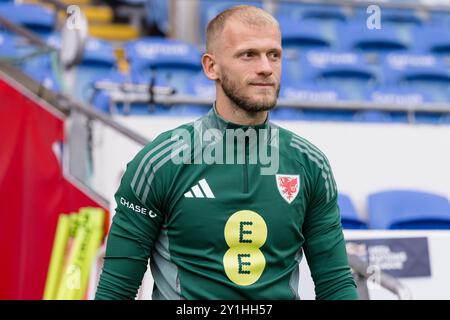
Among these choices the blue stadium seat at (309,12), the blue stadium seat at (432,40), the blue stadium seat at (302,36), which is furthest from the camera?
the blue stadium seat at (309,12)

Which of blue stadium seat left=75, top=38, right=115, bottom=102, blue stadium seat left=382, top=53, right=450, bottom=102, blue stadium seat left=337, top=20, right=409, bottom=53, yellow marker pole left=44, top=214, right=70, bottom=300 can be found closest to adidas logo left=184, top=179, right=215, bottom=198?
yellow marker pole left=44, top=214, right=70, bottom=300

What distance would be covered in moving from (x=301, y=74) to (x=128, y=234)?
5.50 meters

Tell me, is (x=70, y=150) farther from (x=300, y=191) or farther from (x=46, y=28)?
(x=46, y=28)

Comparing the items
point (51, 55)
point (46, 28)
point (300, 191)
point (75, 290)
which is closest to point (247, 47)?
point (300, 191)

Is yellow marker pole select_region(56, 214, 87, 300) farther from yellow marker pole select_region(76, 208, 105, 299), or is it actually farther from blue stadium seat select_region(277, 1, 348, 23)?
blue stadium seat select_region(277, 1, 348, 23)

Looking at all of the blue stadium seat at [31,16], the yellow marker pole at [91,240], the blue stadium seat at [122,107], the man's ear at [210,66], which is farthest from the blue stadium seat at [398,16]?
the man's ear at [210,66]

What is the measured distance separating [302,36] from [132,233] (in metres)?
6.18

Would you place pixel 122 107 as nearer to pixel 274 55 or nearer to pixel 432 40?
pixel 274 55

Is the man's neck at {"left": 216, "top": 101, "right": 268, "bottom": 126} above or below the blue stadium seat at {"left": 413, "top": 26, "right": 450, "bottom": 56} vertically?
below

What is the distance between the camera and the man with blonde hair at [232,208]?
76.0 inches

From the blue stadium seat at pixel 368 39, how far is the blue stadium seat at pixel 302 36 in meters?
0.22

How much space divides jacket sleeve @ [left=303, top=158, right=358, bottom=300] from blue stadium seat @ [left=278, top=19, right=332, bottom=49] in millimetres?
5862

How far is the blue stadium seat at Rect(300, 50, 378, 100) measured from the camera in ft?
23.6

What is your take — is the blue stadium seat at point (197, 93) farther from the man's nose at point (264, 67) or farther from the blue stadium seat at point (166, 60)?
the man's nose at point (264, 67)
